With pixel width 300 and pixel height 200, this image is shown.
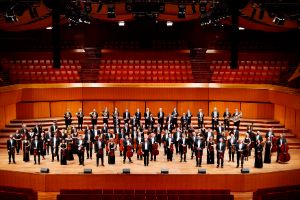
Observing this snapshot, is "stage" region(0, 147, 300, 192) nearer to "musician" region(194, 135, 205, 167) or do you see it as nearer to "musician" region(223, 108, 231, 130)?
"musician" region(194, 135, 205, 167)

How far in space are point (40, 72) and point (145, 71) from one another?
3.87 meters

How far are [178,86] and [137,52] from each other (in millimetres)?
2671

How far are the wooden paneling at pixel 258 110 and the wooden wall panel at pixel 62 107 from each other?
6.00m

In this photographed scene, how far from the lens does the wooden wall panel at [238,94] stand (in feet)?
50.5

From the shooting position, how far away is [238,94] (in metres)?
15.7

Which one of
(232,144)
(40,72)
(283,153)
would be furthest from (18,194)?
(40,72)

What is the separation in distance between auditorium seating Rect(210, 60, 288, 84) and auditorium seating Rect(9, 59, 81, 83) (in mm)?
5276

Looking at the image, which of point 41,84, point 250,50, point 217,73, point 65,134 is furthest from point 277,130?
point 41,84

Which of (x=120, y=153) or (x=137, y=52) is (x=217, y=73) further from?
(x=120, y=153)

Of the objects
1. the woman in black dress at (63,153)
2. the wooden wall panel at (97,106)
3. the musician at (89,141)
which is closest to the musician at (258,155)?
the musician at (89,141)

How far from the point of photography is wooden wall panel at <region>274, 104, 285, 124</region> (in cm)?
1482

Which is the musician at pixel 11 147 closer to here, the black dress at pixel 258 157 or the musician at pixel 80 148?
the musician at pixel 80 148

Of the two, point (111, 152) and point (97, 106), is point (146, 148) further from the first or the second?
point (97, 106)

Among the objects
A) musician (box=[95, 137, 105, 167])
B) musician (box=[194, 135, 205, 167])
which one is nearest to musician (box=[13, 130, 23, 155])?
musician (box=[95, 137, 105, 167])
